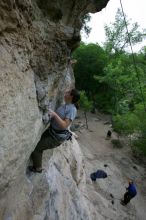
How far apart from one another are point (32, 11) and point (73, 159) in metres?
7.17

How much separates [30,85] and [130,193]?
39.1ft

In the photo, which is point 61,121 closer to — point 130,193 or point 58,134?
point 58,134

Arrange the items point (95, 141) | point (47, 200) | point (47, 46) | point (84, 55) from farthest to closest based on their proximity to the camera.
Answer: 1. point (84, 55)
2. point (95, 141)
3. point (47, 200)
4. point (47, 46)

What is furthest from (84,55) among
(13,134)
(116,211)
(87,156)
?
(13,134)

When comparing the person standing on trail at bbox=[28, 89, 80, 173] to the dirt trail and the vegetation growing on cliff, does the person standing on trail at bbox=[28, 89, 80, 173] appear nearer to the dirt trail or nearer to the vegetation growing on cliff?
the dirt trail

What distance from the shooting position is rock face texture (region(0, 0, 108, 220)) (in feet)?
14.7

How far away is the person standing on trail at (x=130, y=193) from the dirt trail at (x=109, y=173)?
33 cm

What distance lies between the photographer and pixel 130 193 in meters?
15.2

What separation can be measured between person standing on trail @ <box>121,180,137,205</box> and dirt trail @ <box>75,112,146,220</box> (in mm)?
334

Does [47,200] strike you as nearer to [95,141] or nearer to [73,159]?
[73,159]

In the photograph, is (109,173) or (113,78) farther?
(113,78)

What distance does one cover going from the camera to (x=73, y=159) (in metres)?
11.1

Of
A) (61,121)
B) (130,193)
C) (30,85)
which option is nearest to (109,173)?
(130,193)

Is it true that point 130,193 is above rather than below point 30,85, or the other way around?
below
